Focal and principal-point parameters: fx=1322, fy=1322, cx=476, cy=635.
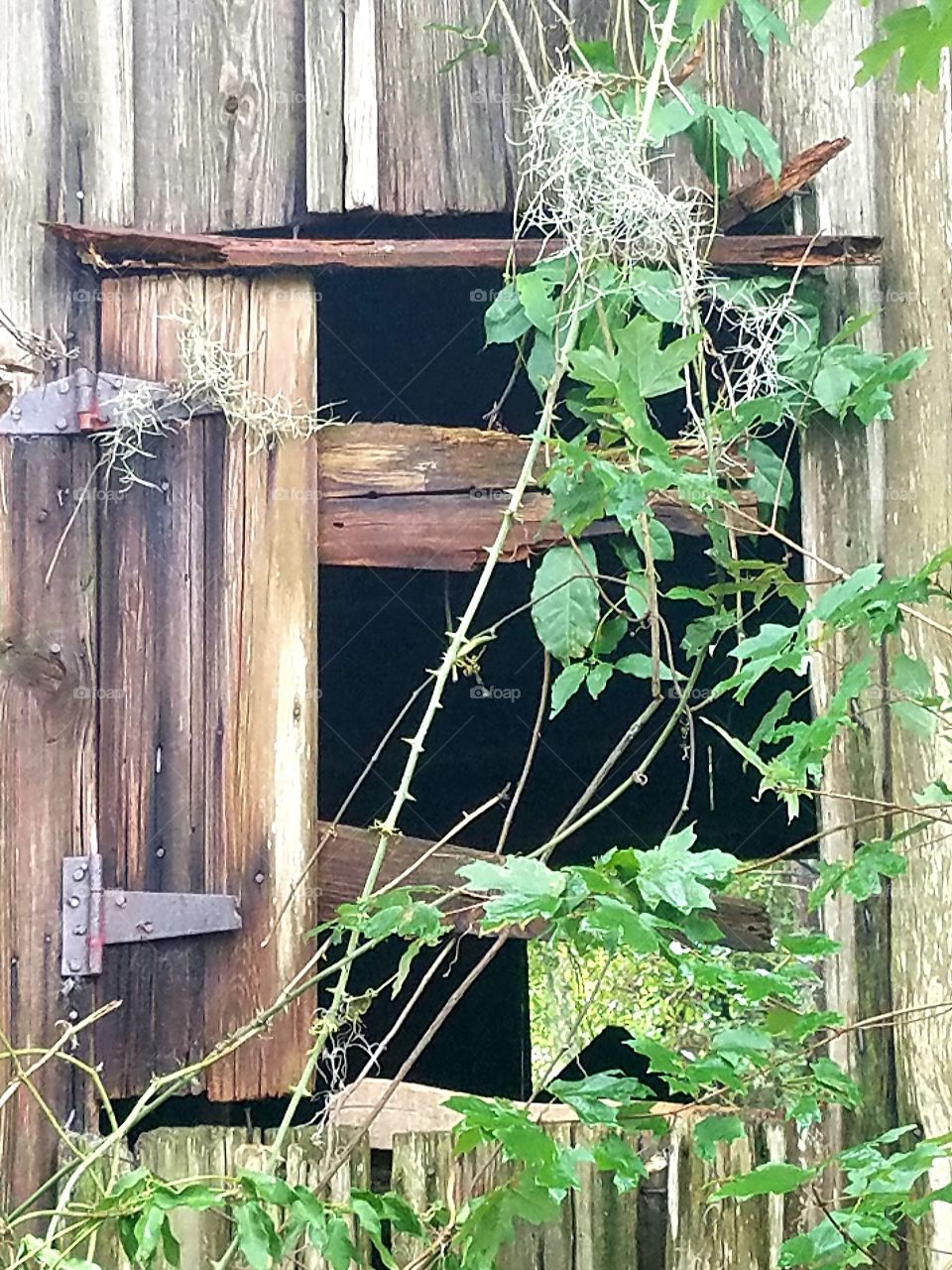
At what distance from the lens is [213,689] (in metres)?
2.56

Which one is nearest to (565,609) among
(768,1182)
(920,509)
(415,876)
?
(415,876)

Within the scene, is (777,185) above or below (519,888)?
above

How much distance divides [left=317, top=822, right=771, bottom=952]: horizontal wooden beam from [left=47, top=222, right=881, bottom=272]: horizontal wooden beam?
111cm

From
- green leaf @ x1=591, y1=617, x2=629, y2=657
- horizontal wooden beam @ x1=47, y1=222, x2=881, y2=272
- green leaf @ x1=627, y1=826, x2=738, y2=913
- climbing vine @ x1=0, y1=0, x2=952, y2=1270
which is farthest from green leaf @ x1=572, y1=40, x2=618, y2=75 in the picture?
green leaf @ x1=627, y1=826, x2=738, y2=913

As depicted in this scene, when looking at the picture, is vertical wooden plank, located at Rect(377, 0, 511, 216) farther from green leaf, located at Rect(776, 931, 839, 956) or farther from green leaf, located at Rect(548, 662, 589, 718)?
green leaf, located at Rect(776, 931, 839, 956)

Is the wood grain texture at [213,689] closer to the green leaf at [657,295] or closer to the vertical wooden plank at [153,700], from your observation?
the vertical wooden plank at [153,700]

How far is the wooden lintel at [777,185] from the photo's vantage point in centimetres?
255

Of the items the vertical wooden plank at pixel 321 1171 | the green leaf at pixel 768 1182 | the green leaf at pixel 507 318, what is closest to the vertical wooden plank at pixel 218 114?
the green leaf at pixel 507 318

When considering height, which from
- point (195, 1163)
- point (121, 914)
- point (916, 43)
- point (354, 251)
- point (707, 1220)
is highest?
point (354, 251)

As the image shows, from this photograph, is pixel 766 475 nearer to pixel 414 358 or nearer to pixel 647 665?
pixel 647 665

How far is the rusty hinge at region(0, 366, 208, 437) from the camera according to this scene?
2559 mm

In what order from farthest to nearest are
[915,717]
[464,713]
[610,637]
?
1. [464,713]
2. [610,637]
3. [915,717]

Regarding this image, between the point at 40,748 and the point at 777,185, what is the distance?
1799mm

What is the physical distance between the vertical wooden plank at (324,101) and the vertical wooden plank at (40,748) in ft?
2.34
